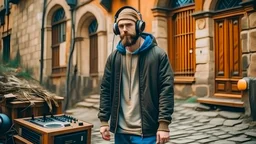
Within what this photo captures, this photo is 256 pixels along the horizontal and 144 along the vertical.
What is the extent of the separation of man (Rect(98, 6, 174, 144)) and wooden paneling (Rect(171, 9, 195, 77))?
561 cm

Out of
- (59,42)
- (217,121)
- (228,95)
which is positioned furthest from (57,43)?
(217,121)

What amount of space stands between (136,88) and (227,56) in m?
5.21

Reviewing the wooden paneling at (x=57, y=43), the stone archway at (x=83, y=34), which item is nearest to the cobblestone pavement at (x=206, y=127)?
the stone archway at (x=83, y=34)

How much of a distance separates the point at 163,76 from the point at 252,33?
4.59 meters

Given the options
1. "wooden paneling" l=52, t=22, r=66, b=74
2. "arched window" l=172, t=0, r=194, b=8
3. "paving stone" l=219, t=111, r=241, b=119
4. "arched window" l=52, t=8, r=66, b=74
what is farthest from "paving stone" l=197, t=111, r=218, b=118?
"wooden paneling" l=52, t=22, r=66, b=74

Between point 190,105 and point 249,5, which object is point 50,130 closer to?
point 190,105

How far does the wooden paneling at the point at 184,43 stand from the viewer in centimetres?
806

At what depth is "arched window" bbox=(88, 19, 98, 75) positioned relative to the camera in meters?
11.7

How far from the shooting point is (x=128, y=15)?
2.58 m

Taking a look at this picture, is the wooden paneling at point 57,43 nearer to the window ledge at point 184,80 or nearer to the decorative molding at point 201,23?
the window ledge at point 184,80

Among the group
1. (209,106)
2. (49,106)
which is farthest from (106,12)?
(49,106)

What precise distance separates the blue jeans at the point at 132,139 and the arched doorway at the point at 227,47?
4945 mm

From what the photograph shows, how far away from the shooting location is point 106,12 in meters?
10.6

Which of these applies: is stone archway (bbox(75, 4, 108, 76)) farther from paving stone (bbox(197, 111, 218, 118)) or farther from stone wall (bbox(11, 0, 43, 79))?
paving stone (bbox(197, 111, 218, 118))
